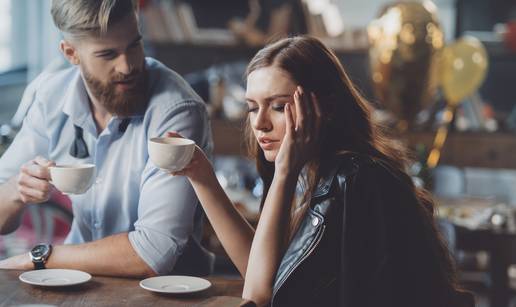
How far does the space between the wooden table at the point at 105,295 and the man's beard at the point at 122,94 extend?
1.61 ft

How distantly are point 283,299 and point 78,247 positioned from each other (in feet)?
1.91

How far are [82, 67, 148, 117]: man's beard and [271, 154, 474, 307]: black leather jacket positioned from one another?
0.65 meters

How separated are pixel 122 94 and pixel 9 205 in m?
0.42

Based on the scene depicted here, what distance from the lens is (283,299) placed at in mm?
1920

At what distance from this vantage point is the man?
2197 mm

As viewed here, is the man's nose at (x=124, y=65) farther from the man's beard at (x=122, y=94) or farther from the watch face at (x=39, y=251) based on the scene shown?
the watch face at (x=39, y=251)

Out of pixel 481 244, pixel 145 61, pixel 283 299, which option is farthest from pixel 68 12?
pixel 481 244

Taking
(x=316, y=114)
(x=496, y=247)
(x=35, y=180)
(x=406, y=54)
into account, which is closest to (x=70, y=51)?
(x=35, y=180)

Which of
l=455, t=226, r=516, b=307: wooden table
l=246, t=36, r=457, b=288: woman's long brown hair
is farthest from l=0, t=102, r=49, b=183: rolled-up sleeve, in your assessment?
l=455, t=226, r=516, b=307: wooden table

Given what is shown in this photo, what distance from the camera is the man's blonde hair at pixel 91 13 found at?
7.45 feet

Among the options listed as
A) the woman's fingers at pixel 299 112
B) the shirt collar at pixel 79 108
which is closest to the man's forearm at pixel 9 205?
the shirt collar at pixel 79 108

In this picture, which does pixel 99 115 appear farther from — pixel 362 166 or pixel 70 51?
pixel 362 166

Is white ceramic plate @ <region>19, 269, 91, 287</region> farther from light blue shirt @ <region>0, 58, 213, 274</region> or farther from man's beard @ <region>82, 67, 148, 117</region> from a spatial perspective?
man's beard @ <region>82, 67, 148, 117</region>

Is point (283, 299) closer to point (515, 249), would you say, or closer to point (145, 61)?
point (145, 61)
